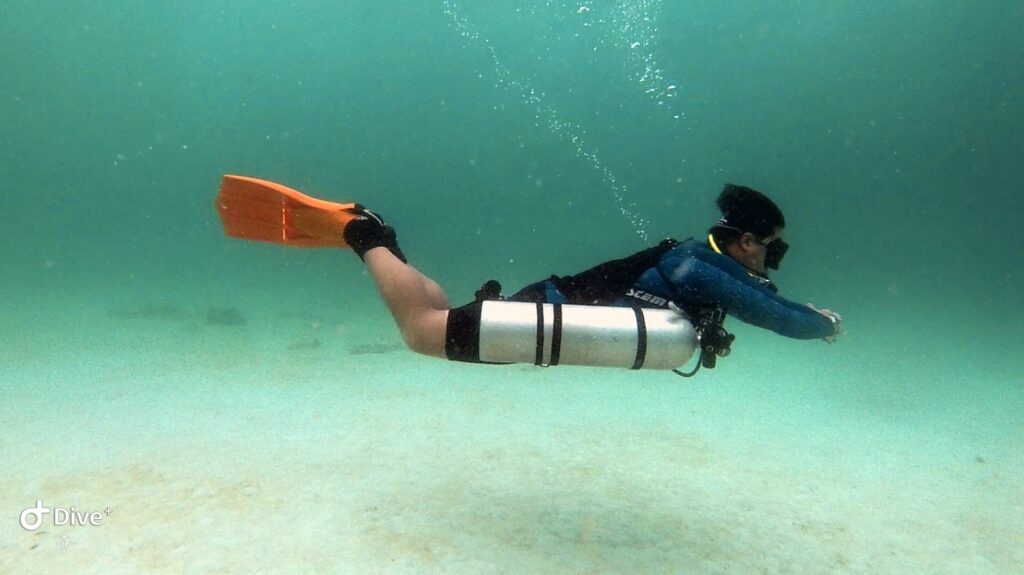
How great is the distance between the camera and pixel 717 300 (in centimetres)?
359

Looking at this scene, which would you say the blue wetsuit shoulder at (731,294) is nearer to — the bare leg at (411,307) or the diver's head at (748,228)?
the diver's head at (748,228)

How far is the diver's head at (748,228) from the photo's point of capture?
12.6 ft

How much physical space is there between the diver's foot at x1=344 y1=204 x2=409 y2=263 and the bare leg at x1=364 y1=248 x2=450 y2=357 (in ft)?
0.67

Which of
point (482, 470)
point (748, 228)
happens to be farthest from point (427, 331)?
point (748, 228)

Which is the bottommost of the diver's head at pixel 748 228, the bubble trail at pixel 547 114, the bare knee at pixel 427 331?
the bare knee at pixel 427 331

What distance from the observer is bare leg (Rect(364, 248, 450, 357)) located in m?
3.66

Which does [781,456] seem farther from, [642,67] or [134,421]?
[642,67]

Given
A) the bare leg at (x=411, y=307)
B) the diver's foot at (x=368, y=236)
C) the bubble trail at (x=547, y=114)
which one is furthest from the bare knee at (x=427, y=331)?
the bubble trail at (x=547, y=114)

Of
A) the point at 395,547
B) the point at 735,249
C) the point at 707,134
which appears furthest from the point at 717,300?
the point at 707,134

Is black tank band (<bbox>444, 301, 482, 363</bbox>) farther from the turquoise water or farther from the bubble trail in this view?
the bubble trail

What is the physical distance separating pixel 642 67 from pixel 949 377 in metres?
71.7

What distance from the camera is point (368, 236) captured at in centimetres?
396

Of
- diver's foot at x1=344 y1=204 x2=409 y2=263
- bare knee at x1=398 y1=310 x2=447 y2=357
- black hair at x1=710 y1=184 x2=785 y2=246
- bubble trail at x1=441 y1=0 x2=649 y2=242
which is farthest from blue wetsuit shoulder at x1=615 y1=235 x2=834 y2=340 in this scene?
bubble trail at x1=441 y1=0 x2=649 y2=242

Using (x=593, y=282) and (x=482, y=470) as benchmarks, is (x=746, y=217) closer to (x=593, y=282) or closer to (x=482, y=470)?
(x=593, y=282)
